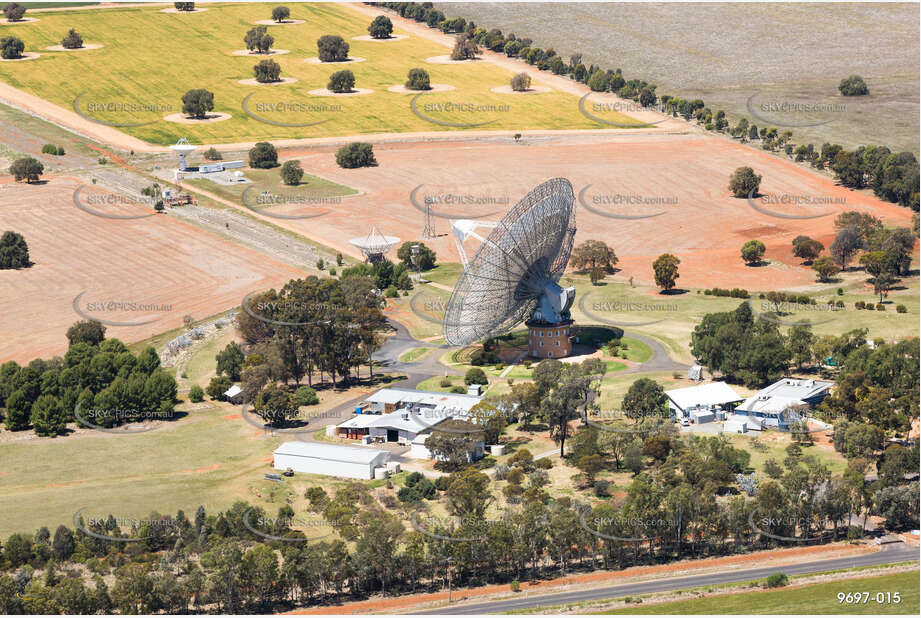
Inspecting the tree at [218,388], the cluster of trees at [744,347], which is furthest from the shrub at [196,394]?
the cluster of trees at [744,347]

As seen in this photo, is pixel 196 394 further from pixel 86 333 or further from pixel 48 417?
pixel 86 333

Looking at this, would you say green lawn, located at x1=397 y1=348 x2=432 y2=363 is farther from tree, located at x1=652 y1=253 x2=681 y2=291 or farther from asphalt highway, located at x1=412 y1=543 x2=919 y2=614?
asphalt highway, located at x1=412 y1=543 x2=919 y2=614

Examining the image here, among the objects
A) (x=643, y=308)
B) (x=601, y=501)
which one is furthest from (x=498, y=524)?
(x=643, y=308)

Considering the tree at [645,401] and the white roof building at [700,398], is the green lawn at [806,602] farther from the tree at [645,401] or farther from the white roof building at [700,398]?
the white roof building at [700,398]

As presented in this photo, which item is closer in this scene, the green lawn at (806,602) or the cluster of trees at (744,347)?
the green lawn at (806,602)

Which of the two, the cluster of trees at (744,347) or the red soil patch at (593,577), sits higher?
the cluster of trees at (744,347)

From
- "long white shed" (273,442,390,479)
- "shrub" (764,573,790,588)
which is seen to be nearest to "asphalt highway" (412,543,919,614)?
"shrub" (764,573,790,588)

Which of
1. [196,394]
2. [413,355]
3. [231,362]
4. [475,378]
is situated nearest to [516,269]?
[475,378]
